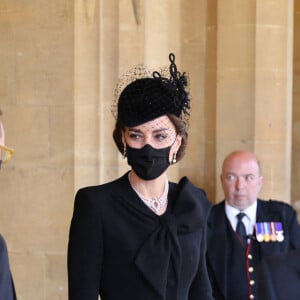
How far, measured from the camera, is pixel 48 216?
16.4 ft

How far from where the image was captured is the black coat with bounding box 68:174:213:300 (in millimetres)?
2652

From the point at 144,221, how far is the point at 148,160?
18cm

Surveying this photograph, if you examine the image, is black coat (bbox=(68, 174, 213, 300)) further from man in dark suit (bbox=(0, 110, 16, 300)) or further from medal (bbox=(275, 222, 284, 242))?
medal (bbox=(275, 222, 284, 242))

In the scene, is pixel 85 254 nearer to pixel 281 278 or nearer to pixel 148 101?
pixel 148 101

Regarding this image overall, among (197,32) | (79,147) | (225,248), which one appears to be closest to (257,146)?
(197,32)

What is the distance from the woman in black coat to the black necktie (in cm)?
100

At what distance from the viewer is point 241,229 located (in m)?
3.89

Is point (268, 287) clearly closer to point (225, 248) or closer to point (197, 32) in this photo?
point (225, 248)

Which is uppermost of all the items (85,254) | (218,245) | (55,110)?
(55,110)

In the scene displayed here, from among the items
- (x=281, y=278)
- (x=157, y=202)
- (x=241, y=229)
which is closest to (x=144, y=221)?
(x=157, y=202)

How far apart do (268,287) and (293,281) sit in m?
0.05

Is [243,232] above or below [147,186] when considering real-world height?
below

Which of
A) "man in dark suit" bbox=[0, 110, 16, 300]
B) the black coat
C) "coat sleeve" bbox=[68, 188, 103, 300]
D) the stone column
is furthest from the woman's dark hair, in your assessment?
the stone column

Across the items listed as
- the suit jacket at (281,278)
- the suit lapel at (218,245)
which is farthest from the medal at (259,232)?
the suit jacket at (281,278)
